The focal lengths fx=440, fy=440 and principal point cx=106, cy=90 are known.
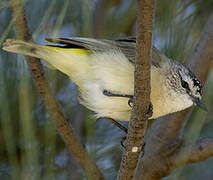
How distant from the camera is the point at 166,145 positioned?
7.74 feet

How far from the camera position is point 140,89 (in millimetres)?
1567

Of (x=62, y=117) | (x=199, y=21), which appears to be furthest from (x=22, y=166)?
(x=199, y=21)

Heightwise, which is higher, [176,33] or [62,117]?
[176,33]

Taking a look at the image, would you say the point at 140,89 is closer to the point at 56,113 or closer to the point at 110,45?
the point at 56,113

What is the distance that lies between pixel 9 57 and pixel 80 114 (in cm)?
51

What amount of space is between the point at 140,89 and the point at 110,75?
626 mm

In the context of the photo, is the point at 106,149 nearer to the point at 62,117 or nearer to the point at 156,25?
the point at 62,117

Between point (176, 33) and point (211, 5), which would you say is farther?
point (211, 5)

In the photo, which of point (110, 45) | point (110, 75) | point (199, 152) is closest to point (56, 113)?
point (110, 75)

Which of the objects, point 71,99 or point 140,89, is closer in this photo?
point 140,89

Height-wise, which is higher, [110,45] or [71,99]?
[110,45]

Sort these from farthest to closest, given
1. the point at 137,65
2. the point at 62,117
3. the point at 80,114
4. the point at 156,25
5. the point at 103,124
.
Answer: the point at 103,124, the point at 80,114, the point at 156,25, the point at 62,117, the point at 137,65

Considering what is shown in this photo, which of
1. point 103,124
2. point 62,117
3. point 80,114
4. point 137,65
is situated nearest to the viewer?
point 137,65

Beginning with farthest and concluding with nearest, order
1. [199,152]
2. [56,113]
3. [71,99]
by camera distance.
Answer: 1. [71,99]
2. [199,152]
3. [56,113]
